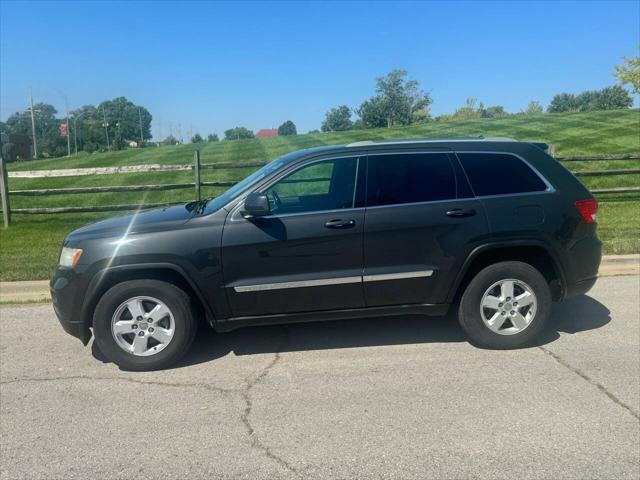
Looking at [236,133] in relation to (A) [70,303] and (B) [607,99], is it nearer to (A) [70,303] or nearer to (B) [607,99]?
(B) [607,99]

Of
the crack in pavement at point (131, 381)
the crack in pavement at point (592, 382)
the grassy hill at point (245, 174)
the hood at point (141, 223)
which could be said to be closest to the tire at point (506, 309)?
the crack in pavement at point (592, 382)

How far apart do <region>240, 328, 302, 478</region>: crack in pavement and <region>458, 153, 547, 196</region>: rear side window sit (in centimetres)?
224

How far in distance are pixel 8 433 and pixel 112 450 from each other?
80 cm

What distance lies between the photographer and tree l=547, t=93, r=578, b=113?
96062mm

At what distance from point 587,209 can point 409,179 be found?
160 cm

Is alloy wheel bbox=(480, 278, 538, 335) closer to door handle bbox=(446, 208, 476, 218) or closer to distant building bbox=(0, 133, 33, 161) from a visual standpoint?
door handle bbox=(446, 208, 476, 218)

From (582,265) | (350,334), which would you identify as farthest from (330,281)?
(582,265)

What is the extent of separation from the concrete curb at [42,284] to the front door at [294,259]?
339cm

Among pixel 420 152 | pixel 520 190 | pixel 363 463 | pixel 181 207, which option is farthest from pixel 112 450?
pixel 520 190

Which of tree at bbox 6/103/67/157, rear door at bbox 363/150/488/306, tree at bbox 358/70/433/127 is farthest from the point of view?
tree at bbox 6/103/67/157

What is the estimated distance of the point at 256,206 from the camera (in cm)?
426

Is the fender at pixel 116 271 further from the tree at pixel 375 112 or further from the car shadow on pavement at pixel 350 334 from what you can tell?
the tree at pixel 375 112

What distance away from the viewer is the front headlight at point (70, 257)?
170 inches

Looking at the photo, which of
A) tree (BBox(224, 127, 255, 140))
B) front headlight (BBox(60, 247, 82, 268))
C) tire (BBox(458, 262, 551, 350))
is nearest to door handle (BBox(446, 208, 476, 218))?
Result: tire (BBox(458, 262, 551, 350))
